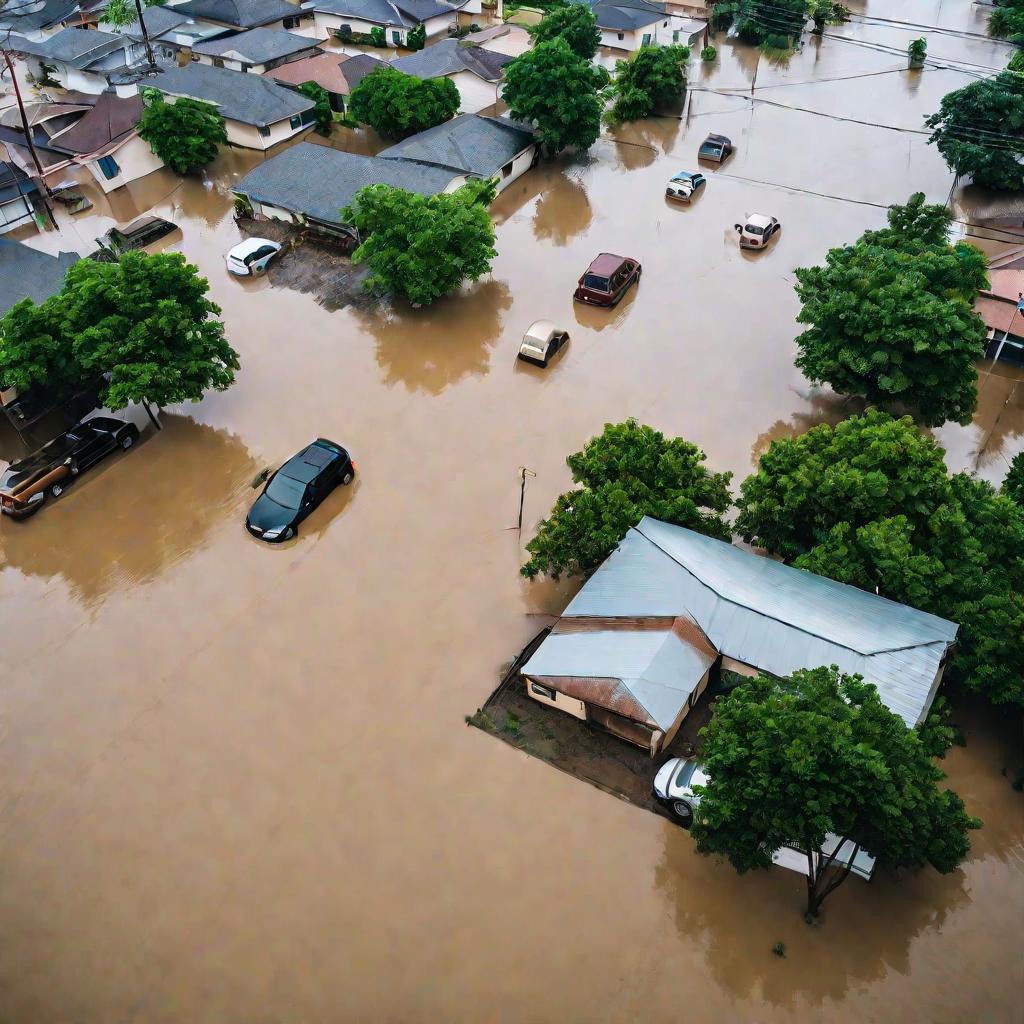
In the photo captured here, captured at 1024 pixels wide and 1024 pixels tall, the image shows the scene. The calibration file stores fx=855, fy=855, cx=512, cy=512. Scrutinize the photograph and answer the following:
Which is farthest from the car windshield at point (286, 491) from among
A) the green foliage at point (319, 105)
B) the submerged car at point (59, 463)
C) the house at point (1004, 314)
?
the green foliage at point (319, 105)

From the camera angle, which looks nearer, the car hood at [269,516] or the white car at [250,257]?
the car hood at [269,516]

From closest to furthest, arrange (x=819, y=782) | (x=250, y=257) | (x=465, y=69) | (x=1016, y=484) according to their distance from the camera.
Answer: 1. (x=819, y=782)
2. (x=1016, y=484)
3. (x=250, y=257)
4. (x=465, y=69)

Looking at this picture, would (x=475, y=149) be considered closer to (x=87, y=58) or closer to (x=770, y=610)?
(x=87, y=58)

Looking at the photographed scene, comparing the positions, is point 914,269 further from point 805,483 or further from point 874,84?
point 874,84

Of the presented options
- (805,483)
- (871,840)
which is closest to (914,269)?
(805,483)

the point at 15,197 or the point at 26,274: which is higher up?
the point at 26,274

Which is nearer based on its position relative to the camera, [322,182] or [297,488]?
[297,488]

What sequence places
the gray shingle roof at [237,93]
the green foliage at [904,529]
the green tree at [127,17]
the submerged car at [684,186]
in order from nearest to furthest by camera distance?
the green foliage at [904,529]
the submerged car at [684,186]
the gray shingle roof at [237,93]
the green tree at [127,17]

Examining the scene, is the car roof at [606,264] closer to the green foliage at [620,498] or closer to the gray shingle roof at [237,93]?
the green foliage at [620,498]

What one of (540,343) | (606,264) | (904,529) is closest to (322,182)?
(606,264)
